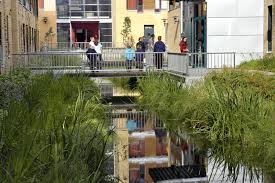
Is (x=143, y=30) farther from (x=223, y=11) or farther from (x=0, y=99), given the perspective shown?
(x=0, y=99)

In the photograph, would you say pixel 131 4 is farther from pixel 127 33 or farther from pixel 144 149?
pixel 144 149

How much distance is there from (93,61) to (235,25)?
7.64 m

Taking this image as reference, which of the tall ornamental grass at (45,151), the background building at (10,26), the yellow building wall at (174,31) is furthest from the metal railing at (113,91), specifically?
the tall ornamental grass at (45,151)

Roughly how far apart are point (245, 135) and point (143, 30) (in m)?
42.1

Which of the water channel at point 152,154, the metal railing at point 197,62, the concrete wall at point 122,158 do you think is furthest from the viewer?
the metal railing at point 197,62

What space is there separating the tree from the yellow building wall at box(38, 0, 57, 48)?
6.45m

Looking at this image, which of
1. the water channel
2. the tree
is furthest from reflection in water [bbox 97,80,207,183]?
the tree

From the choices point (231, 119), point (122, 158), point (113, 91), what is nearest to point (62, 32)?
point (113, 91)

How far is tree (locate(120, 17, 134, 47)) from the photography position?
50312 millimetres

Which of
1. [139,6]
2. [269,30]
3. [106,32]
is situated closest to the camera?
[269,30]

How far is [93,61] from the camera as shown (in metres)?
23.6

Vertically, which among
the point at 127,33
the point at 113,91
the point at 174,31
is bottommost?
the point at 113,91

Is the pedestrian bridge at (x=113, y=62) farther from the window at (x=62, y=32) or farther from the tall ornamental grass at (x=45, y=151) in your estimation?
the window at (x=62, y=32)

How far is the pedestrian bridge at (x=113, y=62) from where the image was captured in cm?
2275
